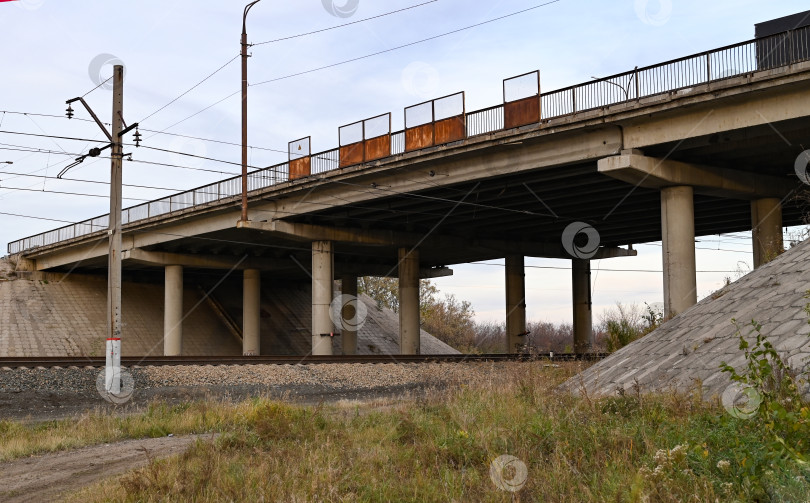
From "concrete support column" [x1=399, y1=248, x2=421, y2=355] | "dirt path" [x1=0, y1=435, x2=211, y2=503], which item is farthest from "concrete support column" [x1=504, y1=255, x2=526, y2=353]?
"dirt path" [x1=0, y1=435, x2=211, y2=503]

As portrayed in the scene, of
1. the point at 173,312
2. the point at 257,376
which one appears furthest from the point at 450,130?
the point at 173,312

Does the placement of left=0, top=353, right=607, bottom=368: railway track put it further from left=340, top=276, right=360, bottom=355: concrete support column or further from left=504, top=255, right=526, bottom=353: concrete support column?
left=340, top=276, right=360, bottom=355: concrete support column

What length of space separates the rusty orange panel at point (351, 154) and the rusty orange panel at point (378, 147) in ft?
1.54

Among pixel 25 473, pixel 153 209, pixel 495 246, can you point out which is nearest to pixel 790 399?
pixel 25 473

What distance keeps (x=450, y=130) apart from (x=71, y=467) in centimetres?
2415

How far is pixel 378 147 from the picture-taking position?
34.9 m

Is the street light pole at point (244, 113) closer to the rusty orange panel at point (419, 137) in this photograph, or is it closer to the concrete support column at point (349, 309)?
the rusty orange panel at point (419, 137)

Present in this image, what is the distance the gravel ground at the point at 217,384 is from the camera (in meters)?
17.9

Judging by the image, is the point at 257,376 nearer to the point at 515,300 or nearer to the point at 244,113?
the point at 244,113

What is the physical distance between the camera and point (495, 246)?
48469 millimetres

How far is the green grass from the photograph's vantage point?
6191 millimetres

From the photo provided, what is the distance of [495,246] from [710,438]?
136 feet

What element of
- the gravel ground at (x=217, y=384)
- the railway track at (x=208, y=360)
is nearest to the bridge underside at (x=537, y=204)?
the railway track at (x=208, y=360)

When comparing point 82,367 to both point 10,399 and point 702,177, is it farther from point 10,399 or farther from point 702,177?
point 702,177
